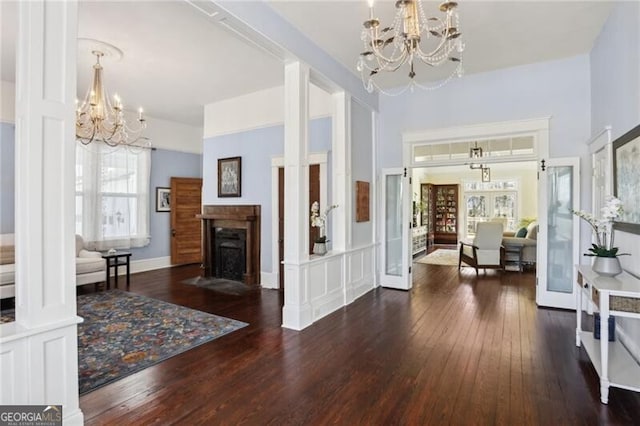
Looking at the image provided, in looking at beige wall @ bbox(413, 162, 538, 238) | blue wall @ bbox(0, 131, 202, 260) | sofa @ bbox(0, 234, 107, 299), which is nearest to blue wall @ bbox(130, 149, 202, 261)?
blue wall @ bbox(0, 131, 202, 260)

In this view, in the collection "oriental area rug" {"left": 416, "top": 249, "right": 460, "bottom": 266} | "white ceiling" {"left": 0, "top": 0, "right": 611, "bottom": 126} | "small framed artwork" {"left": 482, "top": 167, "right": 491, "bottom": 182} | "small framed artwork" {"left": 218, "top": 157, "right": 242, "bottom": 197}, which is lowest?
"oriental area rug" {"left": 416, "top": 249, "right": 460, "bottom": 266}

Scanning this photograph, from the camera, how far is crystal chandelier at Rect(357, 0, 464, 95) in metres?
2.26

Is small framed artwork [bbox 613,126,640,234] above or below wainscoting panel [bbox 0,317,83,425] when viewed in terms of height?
above

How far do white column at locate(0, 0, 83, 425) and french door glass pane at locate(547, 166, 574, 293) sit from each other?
204 inches

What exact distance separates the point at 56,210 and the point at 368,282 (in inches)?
170

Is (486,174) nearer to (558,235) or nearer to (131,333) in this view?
(558,235)

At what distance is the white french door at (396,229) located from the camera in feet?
17.9

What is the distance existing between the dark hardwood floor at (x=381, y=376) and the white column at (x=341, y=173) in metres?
1.06

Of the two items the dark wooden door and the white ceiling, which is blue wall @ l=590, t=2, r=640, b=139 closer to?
the white ceiling

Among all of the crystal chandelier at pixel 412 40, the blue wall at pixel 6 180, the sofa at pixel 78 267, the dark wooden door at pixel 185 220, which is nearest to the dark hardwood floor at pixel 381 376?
the crystal chandelier at pixel 412 40

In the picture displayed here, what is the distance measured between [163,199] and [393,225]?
5.18m

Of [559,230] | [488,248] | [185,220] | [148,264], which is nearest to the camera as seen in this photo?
[559,230]

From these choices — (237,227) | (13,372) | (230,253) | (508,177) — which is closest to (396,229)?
(237,227)

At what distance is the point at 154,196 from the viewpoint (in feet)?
24.3
